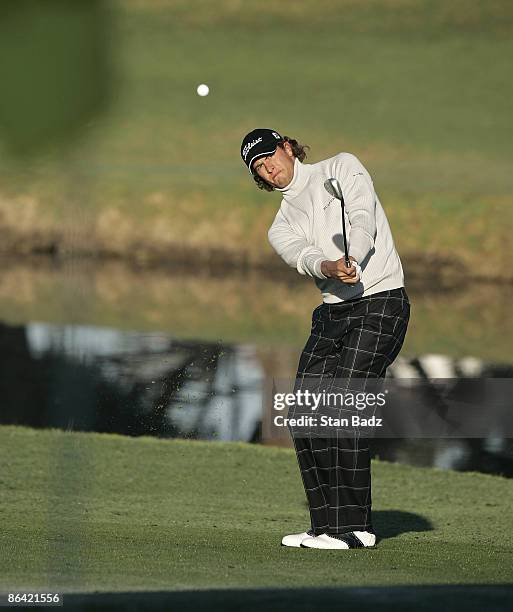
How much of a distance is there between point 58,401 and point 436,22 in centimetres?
3307

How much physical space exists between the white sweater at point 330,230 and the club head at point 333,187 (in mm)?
135

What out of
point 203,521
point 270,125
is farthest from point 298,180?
point 270,125

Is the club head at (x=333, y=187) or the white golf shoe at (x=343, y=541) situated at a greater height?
the club head at (x=333, y=187)

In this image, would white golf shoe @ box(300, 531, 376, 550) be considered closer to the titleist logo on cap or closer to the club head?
the club head

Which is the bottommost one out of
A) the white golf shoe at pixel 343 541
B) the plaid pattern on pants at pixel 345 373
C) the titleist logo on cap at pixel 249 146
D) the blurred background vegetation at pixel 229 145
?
→ the white golf shoe at pixel 343 541

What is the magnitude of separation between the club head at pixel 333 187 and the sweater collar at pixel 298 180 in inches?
12.9

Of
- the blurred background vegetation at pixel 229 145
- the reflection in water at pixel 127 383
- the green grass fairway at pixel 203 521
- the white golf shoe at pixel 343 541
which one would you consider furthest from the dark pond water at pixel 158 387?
the white golf shoe at pixel 343 541

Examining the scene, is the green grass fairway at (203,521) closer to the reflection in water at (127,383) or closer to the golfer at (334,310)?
the golfer at (334,310)

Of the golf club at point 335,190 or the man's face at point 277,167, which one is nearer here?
the golf club at point 335,190

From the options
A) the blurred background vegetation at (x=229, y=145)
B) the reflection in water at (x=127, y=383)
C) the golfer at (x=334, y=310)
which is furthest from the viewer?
the blurred background vegetation at (x=229, y=145)

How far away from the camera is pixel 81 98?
34.8 metres

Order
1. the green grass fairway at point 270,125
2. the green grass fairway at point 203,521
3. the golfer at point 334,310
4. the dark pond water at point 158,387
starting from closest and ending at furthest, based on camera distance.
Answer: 1. the green grass fairway at point 203,521
2. the golfer at point 334,310
3. the dark pond water at point 158,387
4. the green grass fairway at point 270,125

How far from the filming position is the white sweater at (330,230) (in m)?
6.82

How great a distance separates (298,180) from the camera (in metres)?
7.00
